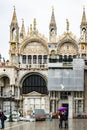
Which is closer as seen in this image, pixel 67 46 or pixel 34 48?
pixel 67 46

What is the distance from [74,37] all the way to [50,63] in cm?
731

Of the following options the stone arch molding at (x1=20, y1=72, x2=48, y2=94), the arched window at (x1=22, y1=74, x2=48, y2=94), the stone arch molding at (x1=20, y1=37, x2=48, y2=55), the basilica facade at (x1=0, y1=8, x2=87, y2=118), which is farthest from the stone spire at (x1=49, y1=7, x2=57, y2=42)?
the arched window at (x1=22, y1=74, x2=48, y2=94)

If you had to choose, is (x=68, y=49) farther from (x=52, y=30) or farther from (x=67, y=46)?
(x=52, y=30)

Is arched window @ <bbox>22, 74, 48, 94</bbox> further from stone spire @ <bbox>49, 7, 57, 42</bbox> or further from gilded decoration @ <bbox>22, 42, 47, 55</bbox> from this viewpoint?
stone spire @ <bbox>49, 7, 57, 42</bbox>

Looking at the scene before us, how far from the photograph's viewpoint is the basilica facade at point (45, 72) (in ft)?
294

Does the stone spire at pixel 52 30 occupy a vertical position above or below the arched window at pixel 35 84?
above

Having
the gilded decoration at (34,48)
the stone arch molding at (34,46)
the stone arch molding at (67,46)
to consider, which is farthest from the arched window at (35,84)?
the stone arch molding at (67,46)

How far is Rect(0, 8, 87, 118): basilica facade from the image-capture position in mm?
89500

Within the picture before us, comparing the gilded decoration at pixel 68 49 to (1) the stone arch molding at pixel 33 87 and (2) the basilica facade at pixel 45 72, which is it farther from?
(1) the stone arch molding at pixel 33 87

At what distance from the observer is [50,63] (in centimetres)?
9056

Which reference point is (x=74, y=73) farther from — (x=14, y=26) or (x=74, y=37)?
(x=14, y=26)

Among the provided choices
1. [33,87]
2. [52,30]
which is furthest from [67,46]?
[33,87]

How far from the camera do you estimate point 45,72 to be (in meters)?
91.7

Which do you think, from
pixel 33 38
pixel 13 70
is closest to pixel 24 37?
pixel 33 38
